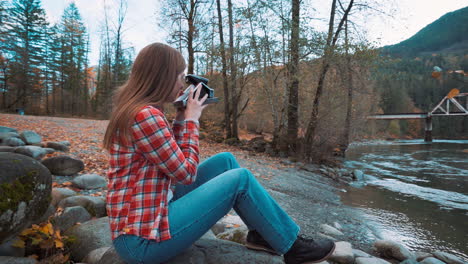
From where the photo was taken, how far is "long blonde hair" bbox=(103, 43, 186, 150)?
1430mm

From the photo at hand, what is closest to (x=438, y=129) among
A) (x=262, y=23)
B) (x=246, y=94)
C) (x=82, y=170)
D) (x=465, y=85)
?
(x=465, y=85)

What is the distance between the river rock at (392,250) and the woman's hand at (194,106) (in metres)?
3.01

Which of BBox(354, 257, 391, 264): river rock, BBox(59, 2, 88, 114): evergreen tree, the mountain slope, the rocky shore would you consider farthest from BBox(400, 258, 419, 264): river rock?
A: the mountain slope

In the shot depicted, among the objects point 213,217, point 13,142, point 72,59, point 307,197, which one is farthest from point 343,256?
point 72,59

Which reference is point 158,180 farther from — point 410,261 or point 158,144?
point 410,261

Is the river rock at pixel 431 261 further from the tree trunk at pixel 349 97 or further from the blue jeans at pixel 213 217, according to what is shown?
the tree trunk at pixel 349 97

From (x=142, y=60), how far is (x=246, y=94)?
1309cm

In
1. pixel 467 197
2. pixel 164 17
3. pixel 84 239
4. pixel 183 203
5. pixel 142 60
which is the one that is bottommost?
pixel 467 197

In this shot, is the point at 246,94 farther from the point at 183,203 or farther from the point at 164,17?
the point at 183,203

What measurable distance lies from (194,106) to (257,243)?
0.98 m

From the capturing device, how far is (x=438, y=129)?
42.2 m

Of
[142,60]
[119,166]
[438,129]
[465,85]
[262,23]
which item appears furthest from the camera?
[465,85]

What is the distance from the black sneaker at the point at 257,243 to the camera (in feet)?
5.67

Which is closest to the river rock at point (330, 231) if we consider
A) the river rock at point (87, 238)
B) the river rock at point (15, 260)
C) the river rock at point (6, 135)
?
the river rock at point (87, 238)
